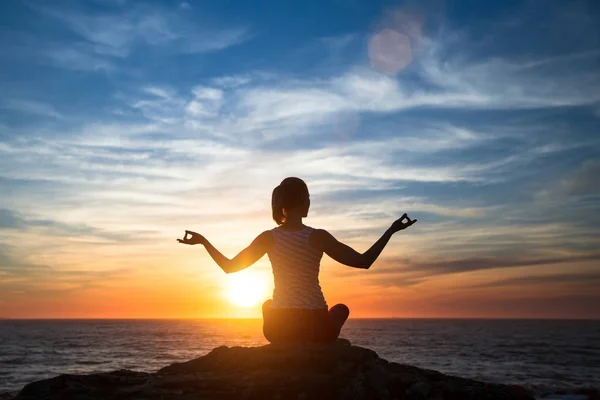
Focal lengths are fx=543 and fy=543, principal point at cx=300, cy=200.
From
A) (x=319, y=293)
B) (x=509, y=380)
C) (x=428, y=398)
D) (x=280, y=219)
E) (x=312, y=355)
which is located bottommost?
(x=509, y=380)

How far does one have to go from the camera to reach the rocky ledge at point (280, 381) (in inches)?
207

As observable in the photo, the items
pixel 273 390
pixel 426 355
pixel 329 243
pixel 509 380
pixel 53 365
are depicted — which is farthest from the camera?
Result: pixel 426 355

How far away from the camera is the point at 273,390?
207 inches

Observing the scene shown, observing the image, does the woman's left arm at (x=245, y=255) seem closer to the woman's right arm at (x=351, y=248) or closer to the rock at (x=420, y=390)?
the woman's right arm at (x=351, y=248)

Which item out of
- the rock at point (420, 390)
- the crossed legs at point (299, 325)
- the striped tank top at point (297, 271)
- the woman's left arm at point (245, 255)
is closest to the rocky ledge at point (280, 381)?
the rock at point (420, 390)

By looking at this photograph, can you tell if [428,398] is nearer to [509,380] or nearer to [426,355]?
[509,380]

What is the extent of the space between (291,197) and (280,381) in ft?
6.50

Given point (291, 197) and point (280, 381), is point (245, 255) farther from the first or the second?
point (280, 381)

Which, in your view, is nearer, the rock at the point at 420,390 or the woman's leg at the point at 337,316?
the rock at the point at 420,390

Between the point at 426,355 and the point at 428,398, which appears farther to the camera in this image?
the point at 426,355

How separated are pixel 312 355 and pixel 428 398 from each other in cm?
128

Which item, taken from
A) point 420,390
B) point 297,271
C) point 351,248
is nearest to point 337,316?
point 297,271

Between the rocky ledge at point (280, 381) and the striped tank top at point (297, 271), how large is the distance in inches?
19.8

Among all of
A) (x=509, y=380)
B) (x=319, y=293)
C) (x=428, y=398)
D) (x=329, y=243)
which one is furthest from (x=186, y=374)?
(x=509, y=380)
